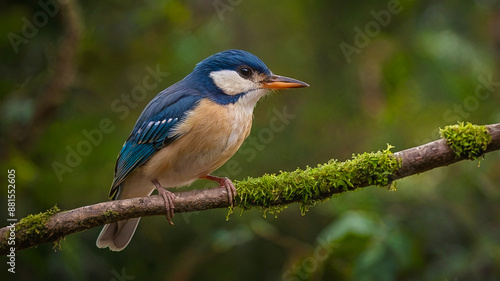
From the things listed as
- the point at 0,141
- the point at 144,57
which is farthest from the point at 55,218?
the point at 144,57

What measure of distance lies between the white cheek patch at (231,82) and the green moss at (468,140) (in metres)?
1.49

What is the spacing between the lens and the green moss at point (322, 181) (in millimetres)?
3186

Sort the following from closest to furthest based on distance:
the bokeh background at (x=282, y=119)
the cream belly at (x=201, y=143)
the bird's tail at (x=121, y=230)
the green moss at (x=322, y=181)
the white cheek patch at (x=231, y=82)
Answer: the green moss at (x=322, y=181), the cream belly at (x=201, y=143), the white cheek patch at (x=231, y=82), the bird's tail at (x=121, y=230), the bokeh background at (x=282, y=119)

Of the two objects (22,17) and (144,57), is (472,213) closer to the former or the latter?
Answer: (144,57)

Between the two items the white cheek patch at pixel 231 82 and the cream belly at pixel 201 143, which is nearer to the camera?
the cream belly at pixel 201 143

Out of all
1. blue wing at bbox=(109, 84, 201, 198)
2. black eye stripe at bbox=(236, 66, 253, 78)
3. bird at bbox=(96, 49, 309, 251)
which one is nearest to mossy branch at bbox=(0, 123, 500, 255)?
bird at bbox=(96, 49, 309, 251)

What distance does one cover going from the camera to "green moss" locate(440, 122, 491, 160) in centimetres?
306

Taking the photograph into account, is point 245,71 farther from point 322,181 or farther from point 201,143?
point 322,181

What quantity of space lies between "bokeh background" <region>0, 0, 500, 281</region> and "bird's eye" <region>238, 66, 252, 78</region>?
128 centimetres

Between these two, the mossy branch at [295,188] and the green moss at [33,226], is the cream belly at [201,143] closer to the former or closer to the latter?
the mossy branch at [295,188]

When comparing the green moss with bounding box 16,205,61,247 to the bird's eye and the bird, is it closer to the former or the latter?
the bird

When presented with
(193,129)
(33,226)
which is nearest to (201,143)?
(193,129)

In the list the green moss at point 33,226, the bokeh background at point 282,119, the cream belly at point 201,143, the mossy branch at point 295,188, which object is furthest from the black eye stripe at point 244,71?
the green moss at point 33,226

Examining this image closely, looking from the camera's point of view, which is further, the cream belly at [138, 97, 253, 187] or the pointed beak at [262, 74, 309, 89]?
Answer: the pointed beak at [262, 74, 309, 89]
